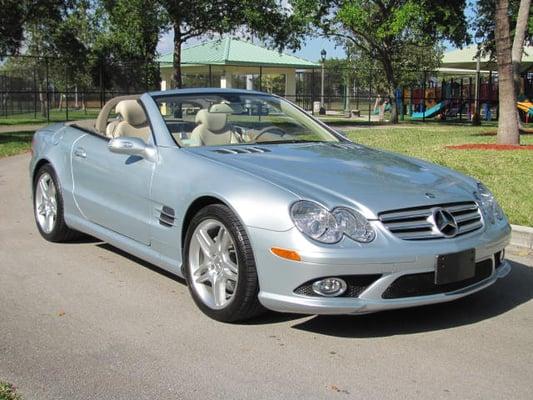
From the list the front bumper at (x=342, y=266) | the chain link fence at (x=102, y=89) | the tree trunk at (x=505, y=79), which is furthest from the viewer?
the chain link fence at (x=102, y=89)

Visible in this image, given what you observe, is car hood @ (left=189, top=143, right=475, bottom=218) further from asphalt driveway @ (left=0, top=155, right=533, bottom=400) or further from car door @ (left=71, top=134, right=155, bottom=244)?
asphalt driveway @ (left=0, top=155, right=533, bottom=400)

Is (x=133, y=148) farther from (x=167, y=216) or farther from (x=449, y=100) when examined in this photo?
(x=449, y=100)

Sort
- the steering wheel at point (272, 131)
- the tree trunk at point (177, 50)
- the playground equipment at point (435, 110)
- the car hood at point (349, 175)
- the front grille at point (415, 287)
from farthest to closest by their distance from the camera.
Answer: the playground equipment at point (435, 110)
the tree trunk at point (177, 50)
the steering wheel at point (272, 131)
the car hood at point (349, 175)
the front grille at point (415, 287)

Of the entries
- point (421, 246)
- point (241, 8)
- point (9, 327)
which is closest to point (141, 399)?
point (9, 327)

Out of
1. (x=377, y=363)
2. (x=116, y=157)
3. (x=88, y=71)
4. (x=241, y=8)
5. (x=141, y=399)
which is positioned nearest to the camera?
(x=141, y=399)

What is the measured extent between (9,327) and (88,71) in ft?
90.1

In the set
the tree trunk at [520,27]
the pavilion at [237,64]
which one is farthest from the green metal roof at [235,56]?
the tree trunk at [520,27]

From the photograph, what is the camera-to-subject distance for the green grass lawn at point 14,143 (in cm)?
1628

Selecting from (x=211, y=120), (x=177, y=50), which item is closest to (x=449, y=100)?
(x=177, y=50)

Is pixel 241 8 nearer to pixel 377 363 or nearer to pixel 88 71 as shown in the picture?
pixel 88 71

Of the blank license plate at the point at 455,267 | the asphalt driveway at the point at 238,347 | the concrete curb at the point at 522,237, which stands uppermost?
the blank license plate at the point at 455,267

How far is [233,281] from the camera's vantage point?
4.46m

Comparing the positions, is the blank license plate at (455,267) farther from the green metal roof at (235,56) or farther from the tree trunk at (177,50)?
the green metal roof at (235,56)

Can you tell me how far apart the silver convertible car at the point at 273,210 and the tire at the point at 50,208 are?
1.20 feet
